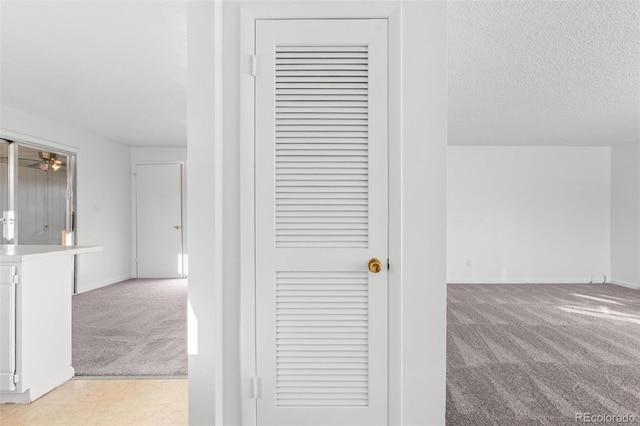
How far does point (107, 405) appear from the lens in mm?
2199

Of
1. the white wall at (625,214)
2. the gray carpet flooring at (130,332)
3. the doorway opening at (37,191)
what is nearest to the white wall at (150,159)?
the gray carpet flooring at (130,332)

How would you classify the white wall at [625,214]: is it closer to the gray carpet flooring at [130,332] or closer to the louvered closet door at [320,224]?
the louvered closet door at [320,224]

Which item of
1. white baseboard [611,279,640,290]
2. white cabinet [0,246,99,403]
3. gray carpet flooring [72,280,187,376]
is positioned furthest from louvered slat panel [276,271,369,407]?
white baseboard [611,279,640,290]

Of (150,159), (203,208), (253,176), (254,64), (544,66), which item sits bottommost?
(203,208)

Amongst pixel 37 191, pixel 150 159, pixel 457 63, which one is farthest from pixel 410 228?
pixel 150 159

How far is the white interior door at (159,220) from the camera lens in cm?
669

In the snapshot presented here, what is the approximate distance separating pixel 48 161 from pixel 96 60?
2.85m

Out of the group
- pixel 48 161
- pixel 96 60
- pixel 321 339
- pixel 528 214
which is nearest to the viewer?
pixel 321 339

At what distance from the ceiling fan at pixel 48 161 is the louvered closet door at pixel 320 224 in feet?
15.6

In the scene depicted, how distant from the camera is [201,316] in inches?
61.8

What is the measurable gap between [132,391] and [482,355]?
2.59 meters

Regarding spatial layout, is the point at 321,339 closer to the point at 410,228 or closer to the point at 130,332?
the point at 410,228

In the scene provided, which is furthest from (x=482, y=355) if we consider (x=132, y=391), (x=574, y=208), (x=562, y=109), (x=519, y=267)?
(x=574, y=208)

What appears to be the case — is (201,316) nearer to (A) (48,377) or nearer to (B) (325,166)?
(B) (325,166)
